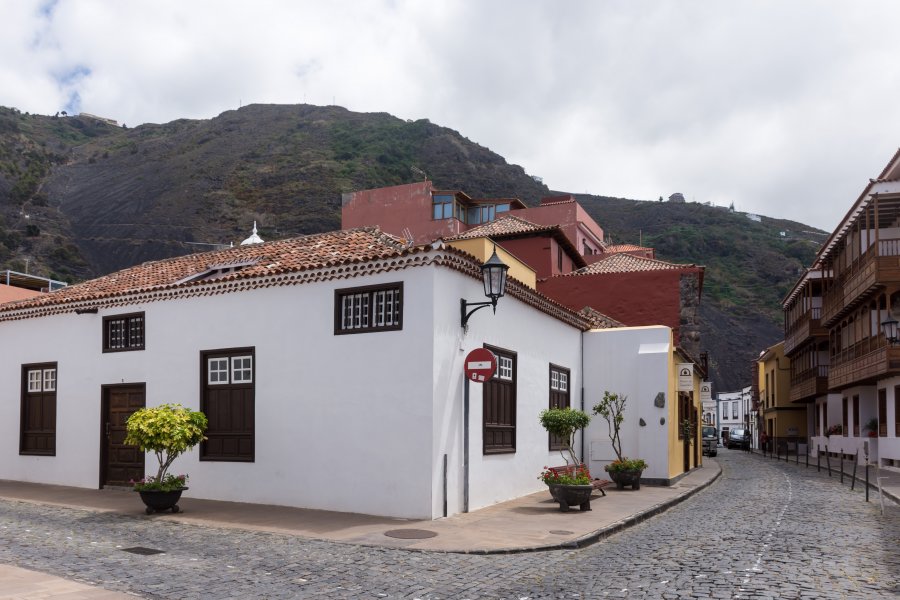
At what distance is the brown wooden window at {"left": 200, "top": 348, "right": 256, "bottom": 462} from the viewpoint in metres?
13.8

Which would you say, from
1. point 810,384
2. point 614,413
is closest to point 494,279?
point 614,413

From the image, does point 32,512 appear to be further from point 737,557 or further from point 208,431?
point 737,557

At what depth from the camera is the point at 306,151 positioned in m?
94.2

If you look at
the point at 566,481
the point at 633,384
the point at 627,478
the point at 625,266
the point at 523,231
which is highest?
the point at 523,231

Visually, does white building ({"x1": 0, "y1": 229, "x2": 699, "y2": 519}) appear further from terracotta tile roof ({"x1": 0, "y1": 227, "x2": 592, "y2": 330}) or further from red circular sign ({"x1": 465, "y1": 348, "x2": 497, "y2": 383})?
red circular sign ({"x1": 465, "y1": 348, "x2": 497, "y2": 383})

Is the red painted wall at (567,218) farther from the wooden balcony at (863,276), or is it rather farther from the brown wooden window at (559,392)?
the brown wooden window at (559,392)

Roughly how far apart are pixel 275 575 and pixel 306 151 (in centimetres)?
9001

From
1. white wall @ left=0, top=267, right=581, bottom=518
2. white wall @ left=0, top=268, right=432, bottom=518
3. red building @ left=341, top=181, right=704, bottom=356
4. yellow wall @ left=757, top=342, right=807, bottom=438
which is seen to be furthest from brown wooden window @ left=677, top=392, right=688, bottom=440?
yellow wall @ left=757, top=342, right=807, bottom=438

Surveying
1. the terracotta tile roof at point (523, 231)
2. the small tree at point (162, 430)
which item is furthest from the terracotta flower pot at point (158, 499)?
the terracotta tile roof at point (523, 231)

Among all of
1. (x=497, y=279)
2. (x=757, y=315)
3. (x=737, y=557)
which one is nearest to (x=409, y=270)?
(x=497, y=279)

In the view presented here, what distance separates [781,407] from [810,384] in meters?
9.64

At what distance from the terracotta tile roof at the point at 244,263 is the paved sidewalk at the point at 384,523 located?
3992mm

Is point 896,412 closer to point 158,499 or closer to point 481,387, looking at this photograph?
point 481,387

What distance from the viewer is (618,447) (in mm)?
19719
